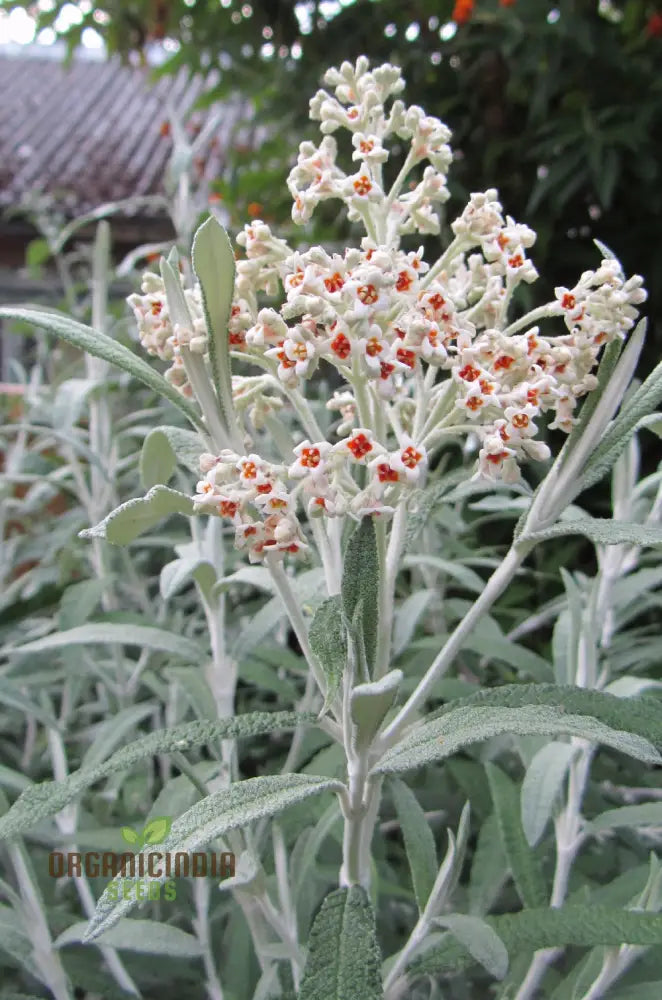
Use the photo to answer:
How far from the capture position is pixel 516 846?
1119 millimetres

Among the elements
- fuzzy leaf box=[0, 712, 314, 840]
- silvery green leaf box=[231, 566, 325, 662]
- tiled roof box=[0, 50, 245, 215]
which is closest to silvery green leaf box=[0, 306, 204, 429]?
fuzzy leaf box=[0, 712, 314, 840]

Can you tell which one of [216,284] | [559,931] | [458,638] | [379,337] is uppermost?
[216,284]

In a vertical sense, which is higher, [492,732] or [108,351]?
[108,351]

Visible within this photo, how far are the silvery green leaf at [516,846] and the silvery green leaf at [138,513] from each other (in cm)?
64

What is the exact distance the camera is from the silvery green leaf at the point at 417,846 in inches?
41.4

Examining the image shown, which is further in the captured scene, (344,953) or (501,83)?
(501,83)

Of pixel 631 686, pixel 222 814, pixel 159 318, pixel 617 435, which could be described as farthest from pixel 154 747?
pixel 631 686

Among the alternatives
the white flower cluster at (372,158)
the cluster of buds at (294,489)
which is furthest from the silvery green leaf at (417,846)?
the white flower cluster at (372,158)

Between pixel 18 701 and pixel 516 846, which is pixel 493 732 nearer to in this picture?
pixel 516 846

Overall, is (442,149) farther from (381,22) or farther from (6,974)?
(381,22)

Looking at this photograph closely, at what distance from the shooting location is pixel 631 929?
868mm

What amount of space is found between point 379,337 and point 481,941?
644 millimetres

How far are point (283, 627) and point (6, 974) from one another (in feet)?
2.66

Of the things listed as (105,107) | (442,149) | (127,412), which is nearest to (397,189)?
(442,149)
